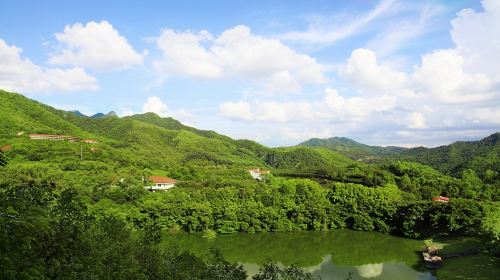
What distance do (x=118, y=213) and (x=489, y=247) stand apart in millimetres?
42257

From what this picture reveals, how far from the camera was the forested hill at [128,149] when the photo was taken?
3044 inches

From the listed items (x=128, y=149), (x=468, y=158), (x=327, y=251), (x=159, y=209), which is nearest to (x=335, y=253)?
(x=327, y=251)

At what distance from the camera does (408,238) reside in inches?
1991

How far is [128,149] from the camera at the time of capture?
367 ft

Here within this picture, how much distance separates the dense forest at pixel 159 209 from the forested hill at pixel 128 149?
0.54 m

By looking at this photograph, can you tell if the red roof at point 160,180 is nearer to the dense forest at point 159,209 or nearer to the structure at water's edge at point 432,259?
the dense forest at point 159,209

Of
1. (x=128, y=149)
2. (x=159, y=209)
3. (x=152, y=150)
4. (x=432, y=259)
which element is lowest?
(x=432, y=259)

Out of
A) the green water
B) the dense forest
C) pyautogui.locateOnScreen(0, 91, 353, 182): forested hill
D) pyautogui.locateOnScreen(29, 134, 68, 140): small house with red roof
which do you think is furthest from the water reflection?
pyautogui.locateOnScreen(29, 134, 68, 140): small house with red roof

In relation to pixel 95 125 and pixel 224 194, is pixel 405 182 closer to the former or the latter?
pixel 224 194

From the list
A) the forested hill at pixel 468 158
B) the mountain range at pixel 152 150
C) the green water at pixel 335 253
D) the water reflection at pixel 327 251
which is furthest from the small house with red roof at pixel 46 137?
the forested hill at pixel 468 158

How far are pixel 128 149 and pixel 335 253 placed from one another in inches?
3199

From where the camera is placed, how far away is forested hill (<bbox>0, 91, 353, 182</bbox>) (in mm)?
77312

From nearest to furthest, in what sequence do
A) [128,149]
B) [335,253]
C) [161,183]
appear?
[335,253] < [161,183] < [128,149]

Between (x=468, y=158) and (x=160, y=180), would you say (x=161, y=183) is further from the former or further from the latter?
(x=468, y=158)
